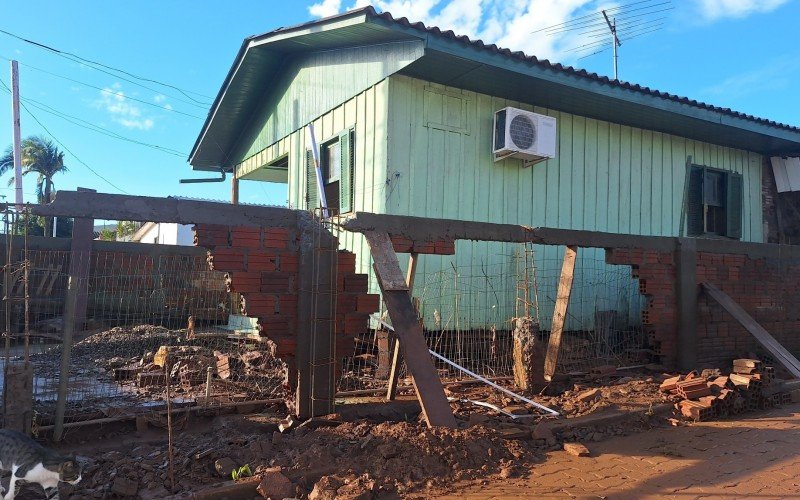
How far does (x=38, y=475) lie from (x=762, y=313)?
10245mm

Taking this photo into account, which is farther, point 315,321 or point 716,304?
point 716,304

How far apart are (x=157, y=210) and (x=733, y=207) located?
1144cm

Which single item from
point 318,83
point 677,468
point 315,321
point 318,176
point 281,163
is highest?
point 318,83

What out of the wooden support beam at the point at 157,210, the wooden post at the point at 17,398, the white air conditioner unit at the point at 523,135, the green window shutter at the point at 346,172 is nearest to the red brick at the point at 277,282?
the wooden support beam at the point at 157,210

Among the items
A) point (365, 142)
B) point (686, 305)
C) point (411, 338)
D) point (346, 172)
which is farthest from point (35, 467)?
point (686, 305)

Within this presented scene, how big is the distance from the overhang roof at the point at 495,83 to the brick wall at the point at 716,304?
2670 millimetres

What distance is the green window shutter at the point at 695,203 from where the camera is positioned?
1140cm

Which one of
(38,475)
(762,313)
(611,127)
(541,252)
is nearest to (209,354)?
(38,475)

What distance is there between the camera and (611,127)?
10.3 meters

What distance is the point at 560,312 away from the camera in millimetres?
7430

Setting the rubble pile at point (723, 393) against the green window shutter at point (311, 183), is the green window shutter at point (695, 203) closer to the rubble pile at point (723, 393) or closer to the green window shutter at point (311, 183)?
the rubble pile at point (723, 393)

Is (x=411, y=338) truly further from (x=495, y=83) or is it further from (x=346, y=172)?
(x=495, y=83)

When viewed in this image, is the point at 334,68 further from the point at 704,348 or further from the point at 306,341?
the point at 704,348

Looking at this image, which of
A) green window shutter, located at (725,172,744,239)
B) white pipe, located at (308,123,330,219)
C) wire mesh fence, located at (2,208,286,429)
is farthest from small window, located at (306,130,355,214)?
green window shutter, located at (725,172,744,239)
